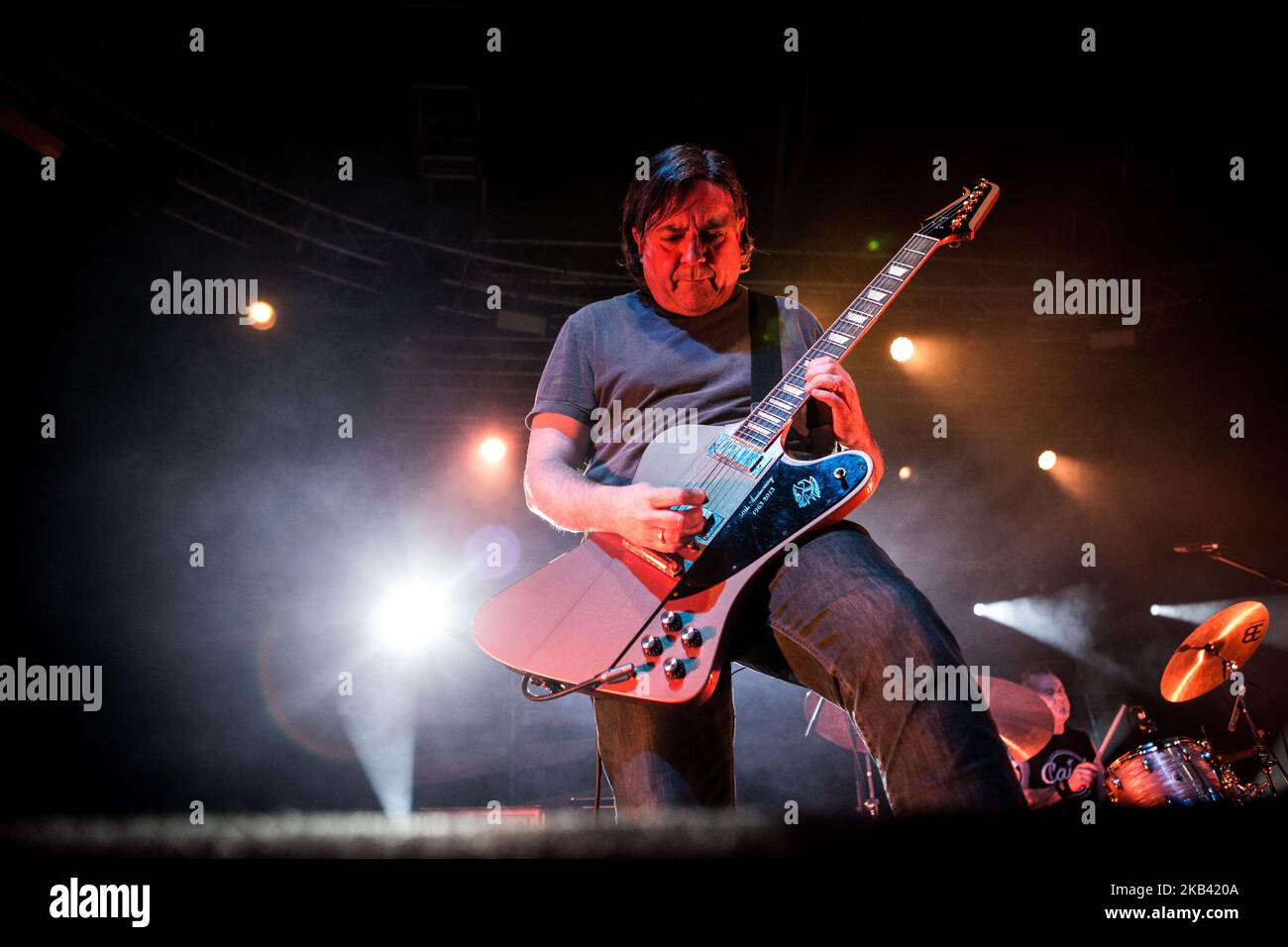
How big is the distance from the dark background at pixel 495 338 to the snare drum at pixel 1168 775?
2.68 meters

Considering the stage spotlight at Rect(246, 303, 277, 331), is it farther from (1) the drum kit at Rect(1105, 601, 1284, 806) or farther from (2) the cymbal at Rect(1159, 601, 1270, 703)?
(2) the cymbal at Rect(1159, 601, 1270, 703)

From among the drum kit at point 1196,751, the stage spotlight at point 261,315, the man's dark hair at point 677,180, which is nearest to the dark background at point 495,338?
the stage spotlight at point 261,315

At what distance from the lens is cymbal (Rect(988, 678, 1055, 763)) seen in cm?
592

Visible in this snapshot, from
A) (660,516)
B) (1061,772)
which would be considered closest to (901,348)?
(1061,772)

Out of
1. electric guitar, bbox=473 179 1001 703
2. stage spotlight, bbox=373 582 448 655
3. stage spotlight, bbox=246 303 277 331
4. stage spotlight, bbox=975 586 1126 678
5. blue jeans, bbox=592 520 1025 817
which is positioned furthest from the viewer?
stage spotlight, bbox=975 586 1126 678

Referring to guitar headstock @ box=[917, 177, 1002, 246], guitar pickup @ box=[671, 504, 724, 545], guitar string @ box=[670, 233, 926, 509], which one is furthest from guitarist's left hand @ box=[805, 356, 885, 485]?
guitar headstock @ box=[917, 177, 1002, 246]

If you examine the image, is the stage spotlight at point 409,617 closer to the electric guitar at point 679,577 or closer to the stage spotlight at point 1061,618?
the stage spotlight at point 1061,618

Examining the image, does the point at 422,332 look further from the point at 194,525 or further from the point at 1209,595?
the point at 1209,595

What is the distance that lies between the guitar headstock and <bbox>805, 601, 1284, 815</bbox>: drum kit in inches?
139

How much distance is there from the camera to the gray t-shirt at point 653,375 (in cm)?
200

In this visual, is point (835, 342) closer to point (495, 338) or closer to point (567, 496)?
point (567, 496)
